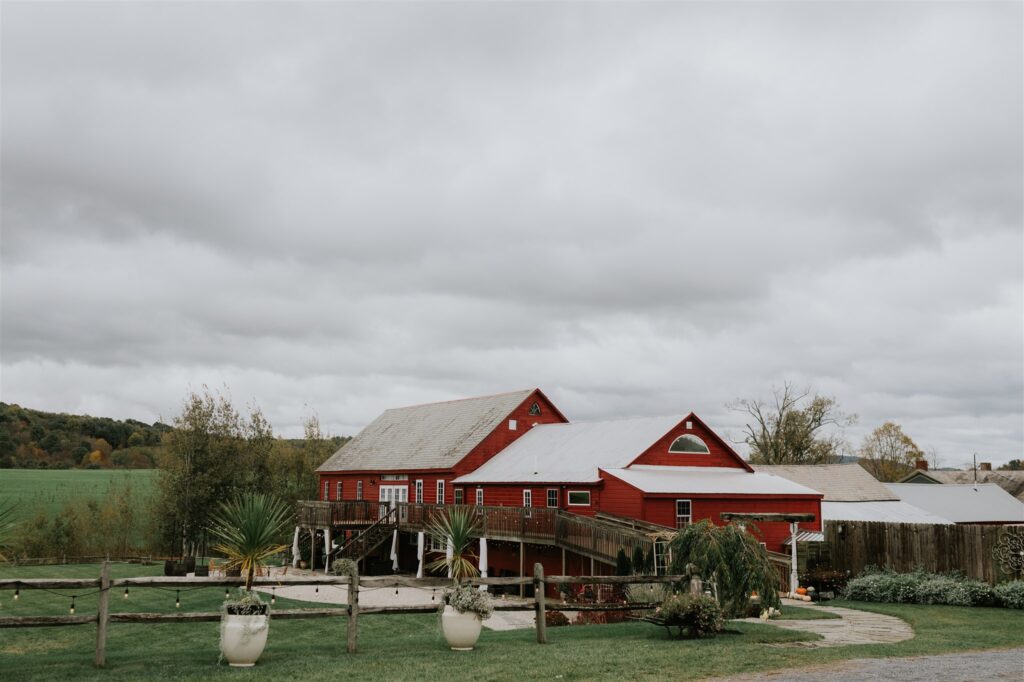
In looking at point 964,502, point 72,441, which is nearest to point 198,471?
point 72,441

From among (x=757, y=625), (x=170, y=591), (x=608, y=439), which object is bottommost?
(x=170, y=591)

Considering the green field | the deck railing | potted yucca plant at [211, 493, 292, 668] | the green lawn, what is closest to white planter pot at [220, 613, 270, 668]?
potted yucca plant at [211, 493, 292, 668]

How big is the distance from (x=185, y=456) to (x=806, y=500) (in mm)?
34635

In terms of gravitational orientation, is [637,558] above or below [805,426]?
below

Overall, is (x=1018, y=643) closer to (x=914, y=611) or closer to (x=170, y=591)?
(x=914, y=611)

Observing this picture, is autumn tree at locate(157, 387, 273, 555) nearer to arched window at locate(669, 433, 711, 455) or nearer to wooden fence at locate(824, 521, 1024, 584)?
arched window at locate(669, 433, 711, 455)

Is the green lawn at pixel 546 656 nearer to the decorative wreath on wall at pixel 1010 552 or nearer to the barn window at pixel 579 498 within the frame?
the decorative wreath on wall at pixel 1010 552

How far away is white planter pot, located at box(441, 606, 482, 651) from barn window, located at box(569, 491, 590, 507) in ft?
67.5

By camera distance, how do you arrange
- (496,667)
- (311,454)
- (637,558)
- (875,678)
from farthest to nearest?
(311,454)
(637,558)
(496,667)
(875,678)

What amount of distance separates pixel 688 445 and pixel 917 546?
11.8 metres

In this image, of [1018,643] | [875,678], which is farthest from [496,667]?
[1018,643]

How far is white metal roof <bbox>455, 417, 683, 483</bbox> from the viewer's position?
34688 mm

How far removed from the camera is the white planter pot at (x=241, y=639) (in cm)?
1191

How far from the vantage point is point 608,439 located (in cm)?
3709
